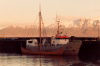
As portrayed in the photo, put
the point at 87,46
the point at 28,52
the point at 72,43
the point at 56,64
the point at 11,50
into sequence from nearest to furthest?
the point at 56,64 < the point at 72,43 < the point at 28,52 < the point at 87,46 < the point at 11,50

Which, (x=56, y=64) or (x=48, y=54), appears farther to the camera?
(x=48, y=54)

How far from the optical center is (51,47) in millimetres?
92812

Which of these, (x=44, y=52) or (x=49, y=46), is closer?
(x=49, y=46)

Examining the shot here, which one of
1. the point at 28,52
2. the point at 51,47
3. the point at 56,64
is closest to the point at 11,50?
the point at 28,52

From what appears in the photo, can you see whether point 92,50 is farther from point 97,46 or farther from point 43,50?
point 43,50

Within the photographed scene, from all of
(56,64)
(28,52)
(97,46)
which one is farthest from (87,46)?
(56,64)

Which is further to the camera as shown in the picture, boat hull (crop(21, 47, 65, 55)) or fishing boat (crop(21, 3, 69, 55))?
fishing boat (crop(21, 3, 69, 55))

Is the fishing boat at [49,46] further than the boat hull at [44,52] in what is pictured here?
Yes

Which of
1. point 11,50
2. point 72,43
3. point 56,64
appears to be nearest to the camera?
point 56,64

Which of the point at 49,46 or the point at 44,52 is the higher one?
the point at 49,46

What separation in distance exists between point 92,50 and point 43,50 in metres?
15.8

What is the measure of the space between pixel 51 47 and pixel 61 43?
279 cm

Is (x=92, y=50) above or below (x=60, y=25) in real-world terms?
below

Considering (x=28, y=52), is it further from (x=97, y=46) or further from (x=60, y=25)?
(x=97, y=46)
